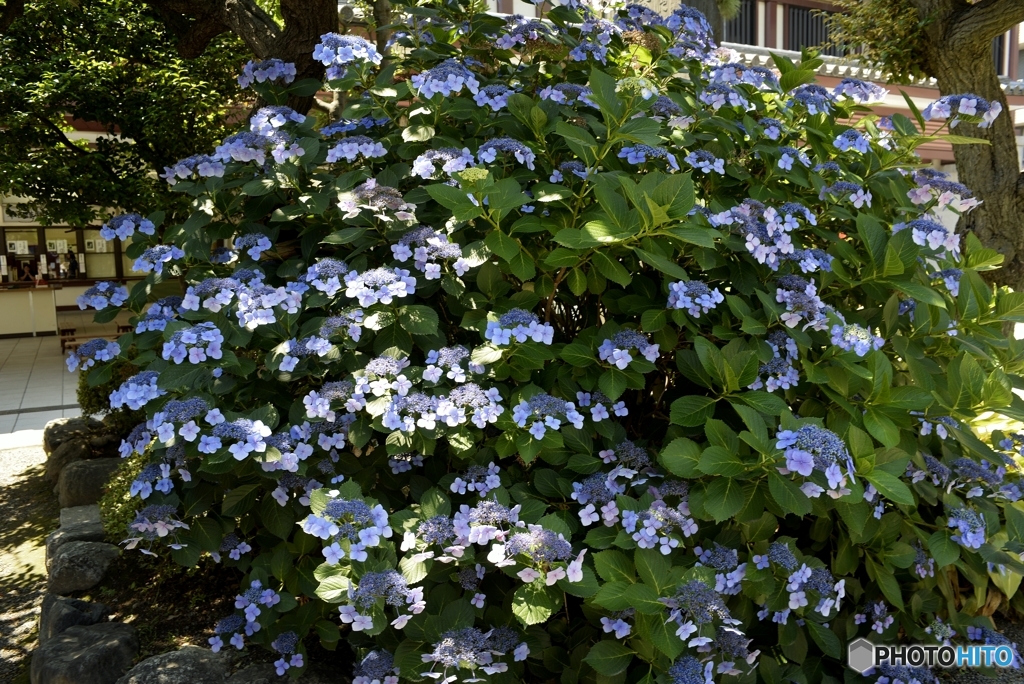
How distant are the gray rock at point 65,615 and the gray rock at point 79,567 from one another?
0.13m

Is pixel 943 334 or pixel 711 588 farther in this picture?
pixel 943 334

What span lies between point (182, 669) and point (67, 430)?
3691mm

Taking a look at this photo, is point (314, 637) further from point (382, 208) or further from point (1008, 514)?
point (1008, 514)

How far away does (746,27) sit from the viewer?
1066 centimetres

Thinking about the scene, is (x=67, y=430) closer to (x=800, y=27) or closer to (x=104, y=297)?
(x=104, y=297)

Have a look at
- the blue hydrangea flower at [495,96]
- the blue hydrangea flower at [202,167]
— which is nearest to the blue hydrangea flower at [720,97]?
the blue hydrangea flower at [495,96]

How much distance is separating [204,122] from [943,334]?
5.23 meters

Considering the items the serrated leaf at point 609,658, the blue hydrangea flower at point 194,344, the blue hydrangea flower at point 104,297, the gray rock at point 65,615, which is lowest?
the gray rock at point 65,615

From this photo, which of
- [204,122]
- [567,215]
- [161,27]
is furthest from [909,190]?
[161,27]

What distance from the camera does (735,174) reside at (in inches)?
95.3

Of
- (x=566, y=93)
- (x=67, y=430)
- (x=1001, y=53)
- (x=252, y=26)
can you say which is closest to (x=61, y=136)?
(x=67, y=430)

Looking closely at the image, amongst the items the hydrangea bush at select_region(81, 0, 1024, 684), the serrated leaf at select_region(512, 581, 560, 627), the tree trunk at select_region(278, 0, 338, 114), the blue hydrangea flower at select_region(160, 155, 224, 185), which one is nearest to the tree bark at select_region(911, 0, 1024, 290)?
the hydrangea bush at select_region(81, 0, 1024, 684)

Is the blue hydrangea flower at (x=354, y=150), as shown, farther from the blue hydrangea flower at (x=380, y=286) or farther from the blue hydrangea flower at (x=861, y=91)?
the blue hydrangea flower at (x=861, y=91)

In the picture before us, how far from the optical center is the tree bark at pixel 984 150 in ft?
14.0
